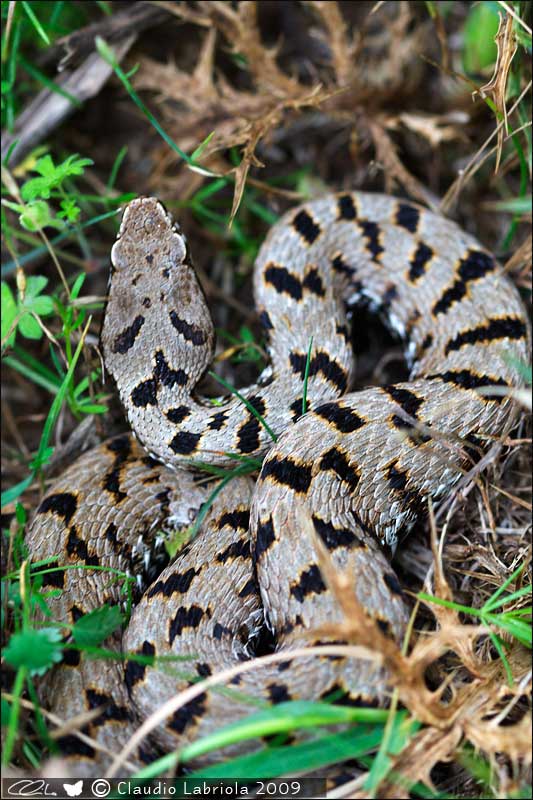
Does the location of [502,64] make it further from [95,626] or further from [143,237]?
[95,626]

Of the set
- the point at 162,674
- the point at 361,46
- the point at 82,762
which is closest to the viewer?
the point at 82,762

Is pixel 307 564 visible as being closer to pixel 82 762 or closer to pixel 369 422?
pixel 369 422

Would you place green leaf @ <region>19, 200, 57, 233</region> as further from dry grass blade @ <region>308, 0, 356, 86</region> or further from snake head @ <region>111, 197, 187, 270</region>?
dry grass blade @ <region>308, 0, 356, 86</region>

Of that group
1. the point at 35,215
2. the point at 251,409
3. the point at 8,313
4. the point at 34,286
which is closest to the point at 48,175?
the point at 35,215

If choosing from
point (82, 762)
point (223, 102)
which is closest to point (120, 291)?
point (223, 102)

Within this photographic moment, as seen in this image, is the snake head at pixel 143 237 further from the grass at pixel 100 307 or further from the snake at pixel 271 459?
the grass at pixel 100 307
